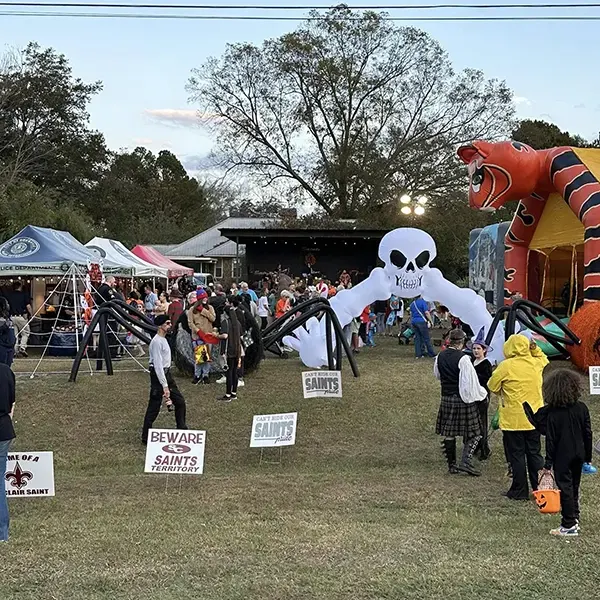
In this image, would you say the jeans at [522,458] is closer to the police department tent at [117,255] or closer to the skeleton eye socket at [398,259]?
the skeleton eye socket at [398,259]

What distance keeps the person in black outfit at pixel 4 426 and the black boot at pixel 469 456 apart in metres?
4.43

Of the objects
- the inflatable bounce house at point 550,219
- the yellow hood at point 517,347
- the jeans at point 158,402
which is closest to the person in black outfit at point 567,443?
the yellow hood at point 517,347

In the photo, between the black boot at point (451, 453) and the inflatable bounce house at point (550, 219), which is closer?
the black boot at point (451, 453)

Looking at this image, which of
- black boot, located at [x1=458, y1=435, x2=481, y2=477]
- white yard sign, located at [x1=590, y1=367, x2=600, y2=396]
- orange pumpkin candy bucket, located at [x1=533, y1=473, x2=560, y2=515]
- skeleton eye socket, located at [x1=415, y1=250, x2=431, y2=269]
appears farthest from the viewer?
skeleton eye socket, located at [x1=415, y1=250, x2=431, y2=269]

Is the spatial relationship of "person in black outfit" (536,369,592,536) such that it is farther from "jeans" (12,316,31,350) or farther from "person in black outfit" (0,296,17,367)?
"jeans" (12,316,31,350)

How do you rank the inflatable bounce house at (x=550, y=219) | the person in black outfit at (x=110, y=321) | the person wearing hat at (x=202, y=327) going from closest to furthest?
1. the person wearing hat at (x=202, y=327)
2. the inflatable bounce house at (x=550, y=219)
3. the person in black outfit at (x=110, y=321)

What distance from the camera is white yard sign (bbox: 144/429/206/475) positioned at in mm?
7340

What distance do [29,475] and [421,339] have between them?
1164 centimetres

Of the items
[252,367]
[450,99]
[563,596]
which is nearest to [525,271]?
[252,367]

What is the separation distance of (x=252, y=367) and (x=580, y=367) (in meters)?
5.93

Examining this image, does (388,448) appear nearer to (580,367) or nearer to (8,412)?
(8,412)

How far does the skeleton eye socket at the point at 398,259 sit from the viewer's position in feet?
49.5

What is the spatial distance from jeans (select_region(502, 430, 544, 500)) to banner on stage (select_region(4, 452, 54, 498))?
4092 millimetres

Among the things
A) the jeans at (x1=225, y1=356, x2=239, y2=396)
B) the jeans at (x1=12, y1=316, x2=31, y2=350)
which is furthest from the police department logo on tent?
the jeans at (x1=225, y1=356, x2=239, y2=396)
